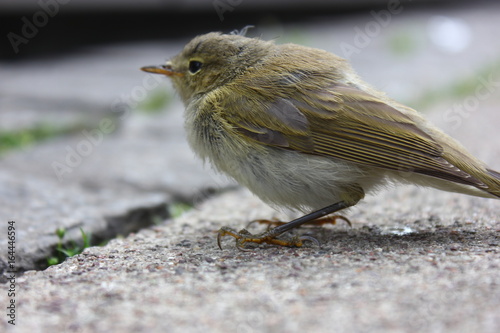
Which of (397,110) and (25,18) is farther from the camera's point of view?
(25,18)

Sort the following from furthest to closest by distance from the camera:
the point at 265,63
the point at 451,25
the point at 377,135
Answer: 1. the point at 451,25
2. the point at 265,63
3. the point at 377,135

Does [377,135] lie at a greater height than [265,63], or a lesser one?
lesser

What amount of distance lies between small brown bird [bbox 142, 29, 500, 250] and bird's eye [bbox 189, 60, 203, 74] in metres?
0.47

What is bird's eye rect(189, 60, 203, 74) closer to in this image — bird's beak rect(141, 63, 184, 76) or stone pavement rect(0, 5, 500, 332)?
bird's beak rect(141, 63, 184, 76)

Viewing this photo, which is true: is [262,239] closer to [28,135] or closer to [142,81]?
[28,135]

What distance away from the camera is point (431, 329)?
185 centimetres

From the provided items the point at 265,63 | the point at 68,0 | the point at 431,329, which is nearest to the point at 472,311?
the point at 431,329

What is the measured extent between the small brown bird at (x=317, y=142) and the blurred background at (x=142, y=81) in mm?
907

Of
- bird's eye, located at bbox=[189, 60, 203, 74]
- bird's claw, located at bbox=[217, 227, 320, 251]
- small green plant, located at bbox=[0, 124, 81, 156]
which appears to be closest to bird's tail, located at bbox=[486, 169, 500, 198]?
bird's claw, located at bbox=[217, 227, 320, 251]

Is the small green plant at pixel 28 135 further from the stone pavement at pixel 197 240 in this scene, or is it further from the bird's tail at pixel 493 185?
Result: the bird's tail at pixel 493 185

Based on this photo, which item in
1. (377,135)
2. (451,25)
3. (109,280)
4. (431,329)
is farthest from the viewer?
(451,25)

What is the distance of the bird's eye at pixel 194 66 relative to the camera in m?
3.89

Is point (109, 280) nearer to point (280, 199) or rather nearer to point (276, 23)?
point (280, 199)

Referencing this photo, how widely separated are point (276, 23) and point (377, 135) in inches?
349
